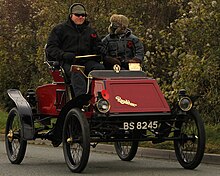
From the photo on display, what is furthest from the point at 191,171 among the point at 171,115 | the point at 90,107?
the point at 90,107

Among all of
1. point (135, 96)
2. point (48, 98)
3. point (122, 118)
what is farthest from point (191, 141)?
point (48, 98)

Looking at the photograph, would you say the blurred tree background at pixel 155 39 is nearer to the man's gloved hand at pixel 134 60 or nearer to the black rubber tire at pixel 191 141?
the man's gloved hand at pixel 134 60

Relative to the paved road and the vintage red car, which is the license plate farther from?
the paved road

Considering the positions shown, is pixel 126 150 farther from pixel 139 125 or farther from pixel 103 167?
pixel 139 125

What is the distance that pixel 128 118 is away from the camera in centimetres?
1041

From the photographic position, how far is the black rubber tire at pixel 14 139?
460 inches

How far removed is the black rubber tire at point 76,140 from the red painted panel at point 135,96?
1.51 ft

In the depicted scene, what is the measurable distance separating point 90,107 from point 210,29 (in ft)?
22.0

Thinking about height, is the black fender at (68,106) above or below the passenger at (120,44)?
below

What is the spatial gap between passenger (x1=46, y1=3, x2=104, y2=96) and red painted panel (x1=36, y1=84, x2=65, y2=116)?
48 centimetres

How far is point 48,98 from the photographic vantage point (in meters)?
11.9

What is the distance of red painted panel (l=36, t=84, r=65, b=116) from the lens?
38.1 feet

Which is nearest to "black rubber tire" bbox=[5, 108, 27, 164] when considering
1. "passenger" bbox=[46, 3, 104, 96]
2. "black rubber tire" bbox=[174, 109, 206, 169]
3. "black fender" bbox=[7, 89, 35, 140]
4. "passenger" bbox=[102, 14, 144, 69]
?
"black fender" bbox=[7, 89, 35, 140]

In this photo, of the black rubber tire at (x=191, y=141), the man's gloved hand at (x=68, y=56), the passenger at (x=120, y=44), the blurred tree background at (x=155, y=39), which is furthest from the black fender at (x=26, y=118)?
the blurred tree background at (x=155, y=39)
